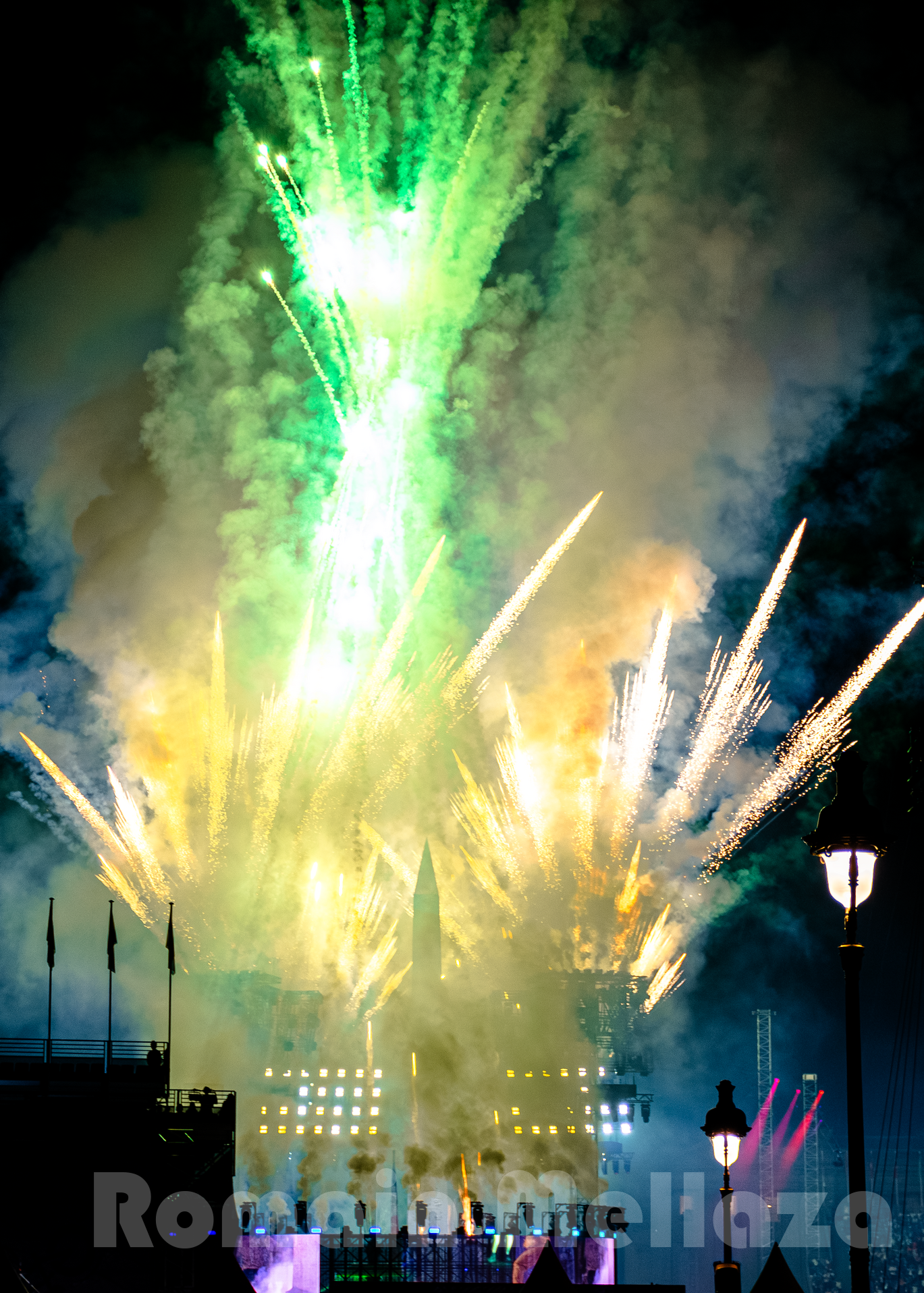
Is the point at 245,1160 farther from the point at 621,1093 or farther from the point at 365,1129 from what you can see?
the point at 621,1093

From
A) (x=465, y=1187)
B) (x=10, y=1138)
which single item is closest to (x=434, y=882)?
(x=465, y=1187)

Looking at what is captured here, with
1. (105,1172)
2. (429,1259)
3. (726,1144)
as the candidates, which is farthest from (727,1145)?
(429,1259)

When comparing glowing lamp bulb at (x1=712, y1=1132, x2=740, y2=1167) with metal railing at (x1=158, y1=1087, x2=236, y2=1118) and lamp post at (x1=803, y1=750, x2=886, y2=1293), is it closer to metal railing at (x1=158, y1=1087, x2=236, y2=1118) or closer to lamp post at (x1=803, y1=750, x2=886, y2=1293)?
lamp post at (x1=803, y1=750, x2=886, y2=1293)

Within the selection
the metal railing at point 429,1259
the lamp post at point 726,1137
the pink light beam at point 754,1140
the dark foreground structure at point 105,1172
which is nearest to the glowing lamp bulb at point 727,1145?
the lamp post at point 726,1137

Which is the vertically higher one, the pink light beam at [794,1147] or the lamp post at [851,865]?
the lamp post at [851,865]

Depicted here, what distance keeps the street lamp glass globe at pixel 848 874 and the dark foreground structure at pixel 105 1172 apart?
21125mm

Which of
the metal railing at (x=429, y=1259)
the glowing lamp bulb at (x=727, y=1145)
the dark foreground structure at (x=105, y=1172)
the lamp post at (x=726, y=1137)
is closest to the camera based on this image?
the lamp post at (x=726, y=1137)

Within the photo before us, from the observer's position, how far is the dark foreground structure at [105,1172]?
23.9m

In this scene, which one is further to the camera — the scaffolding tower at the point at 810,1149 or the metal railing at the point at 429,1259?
the scaffolding tower at the point at 810,1149

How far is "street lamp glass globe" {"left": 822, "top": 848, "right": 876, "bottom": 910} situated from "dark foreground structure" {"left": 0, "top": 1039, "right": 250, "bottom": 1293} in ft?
69.3

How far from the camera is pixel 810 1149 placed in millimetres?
76688

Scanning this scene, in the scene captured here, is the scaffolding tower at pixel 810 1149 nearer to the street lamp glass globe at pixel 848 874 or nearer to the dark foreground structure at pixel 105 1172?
the dark foreground structure at pixel 105 1172

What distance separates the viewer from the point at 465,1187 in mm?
57844

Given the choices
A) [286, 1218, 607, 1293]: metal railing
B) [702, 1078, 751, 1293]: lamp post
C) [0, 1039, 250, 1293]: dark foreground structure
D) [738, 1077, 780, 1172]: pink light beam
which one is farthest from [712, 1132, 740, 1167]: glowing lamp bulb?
[738, 1077, 780, 1172]: pink light beam
